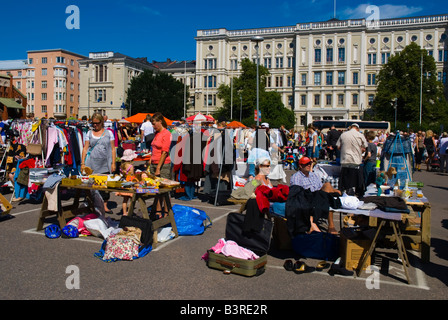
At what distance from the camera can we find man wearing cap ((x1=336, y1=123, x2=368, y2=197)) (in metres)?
10.2

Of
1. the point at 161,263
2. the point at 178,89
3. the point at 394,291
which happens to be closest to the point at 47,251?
the point at 161,263

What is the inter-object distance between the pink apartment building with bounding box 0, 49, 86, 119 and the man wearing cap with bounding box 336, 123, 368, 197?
104806 millimetres

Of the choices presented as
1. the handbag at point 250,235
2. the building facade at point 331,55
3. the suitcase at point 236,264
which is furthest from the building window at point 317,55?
the suitcase at point 236,264

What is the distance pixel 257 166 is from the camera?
7664mm

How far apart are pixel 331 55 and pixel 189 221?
3268 inches

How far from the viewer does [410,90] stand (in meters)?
63.3

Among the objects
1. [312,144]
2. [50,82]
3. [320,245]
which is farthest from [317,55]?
[320,245]

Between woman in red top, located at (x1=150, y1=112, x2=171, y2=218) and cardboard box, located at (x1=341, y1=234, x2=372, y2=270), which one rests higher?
woman in red top, located at (x1=150, y1=112, x2=171, y2=218)

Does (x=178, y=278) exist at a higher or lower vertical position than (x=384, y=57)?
lower

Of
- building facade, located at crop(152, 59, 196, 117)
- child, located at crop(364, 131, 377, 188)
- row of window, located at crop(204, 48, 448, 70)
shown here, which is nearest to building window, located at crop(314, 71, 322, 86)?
row of window, located at crop(204, 48, 448, 70)

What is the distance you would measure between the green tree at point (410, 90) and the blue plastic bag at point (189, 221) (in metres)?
60.5

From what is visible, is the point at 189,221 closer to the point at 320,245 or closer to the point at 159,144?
the point at 159,144
